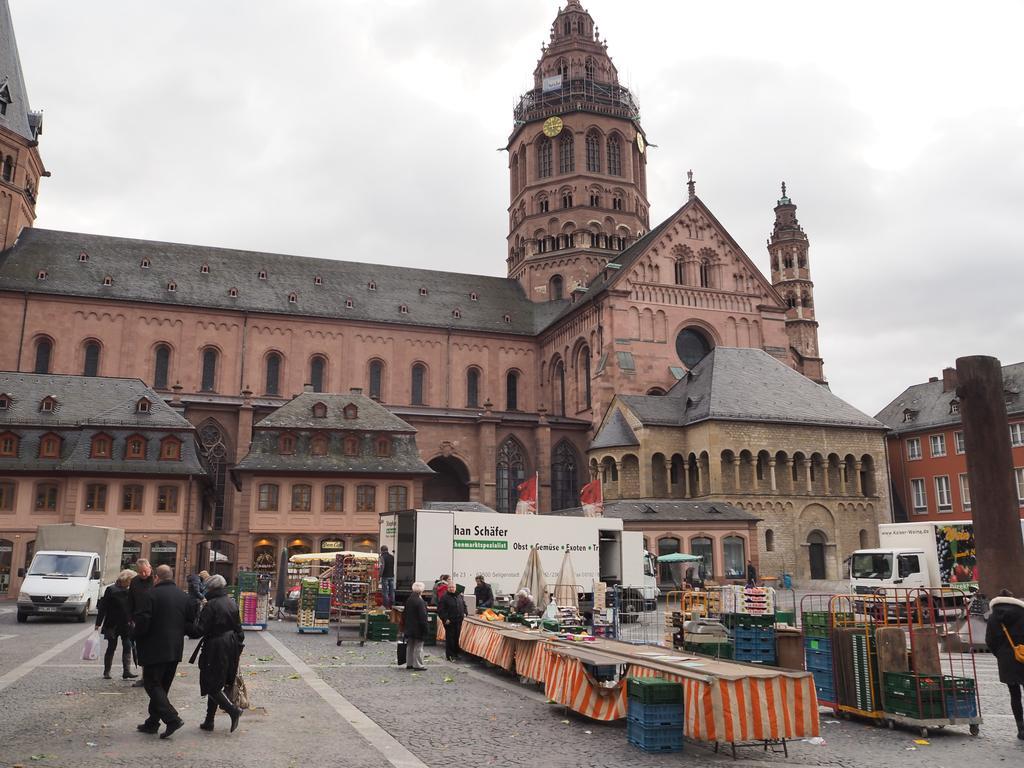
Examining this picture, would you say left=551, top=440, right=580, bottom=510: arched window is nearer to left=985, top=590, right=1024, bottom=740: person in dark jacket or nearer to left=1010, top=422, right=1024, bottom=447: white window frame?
left=1010, top=422, right=1024, bottom=447: white window frame

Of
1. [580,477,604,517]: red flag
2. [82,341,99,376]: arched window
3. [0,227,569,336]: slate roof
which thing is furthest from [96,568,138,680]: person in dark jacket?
[0,227,569,336]: slate roof

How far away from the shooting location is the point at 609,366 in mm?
52875

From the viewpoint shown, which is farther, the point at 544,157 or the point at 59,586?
the point at 544,157

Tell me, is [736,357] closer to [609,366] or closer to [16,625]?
[609,366]

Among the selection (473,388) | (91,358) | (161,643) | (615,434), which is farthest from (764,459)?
(161,643)

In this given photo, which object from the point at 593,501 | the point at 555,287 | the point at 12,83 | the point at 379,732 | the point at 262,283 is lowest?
the point at 379,732

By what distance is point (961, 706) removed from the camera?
11055 mm

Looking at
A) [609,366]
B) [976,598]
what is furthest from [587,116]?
[976,598]

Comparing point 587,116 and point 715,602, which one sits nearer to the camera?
point 715,602

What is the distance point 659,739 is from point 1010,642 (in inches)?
184

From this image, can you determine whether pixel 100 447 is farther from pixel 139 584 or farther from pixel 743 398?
pixel 743 398

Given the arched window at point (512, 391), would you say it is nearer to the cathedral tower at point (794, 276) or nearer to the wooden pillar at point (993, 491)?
the cathedral tower at point (794, 276)

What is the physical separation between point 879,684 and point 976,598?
44.7 ft

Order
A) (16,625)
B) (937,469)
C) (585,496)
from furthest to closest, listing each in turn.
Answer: (937,469) → (585,496) → (16,625)
